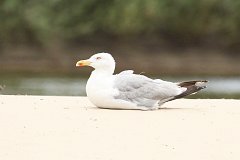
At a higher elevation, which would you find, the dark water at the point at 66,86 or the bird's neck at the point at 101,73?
the dark water at the point at 66,86

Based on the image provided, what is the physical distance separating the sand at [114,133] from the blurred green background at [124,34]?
19.0 m

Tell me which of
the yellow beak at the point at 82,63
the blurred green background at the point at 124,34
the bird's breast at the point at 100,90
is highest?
the blurred green background at the point at 124,34

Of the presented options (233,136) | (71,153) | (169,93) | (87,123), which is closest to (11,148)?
(71,153)

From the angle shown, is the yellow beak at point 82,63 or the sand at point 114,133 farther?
the yellow beak at point 82,63

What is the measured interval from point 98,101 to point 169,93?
784 millimetres

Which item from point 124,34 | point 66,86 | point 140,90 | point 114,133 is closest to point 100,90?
point 140,90

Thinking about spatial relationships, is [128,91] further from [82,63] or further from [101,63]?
[82,63]

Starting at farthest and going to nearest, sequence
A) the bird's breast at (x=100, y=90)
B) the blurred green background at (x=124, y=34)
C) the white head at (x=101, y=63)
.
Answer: the blurred green background at (x=124, y=34) → the white head at (x=101, y=63) → the bird's breast at (x=100, y=90)

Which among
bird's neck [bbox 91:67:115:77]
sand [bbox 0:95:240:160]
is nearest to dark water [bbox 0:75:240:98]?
bird's neck [bbox 91:67:115:77]

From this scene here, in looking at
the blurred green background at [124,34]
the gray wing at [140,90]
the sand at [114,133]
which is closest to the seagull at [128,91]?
the gray wing at [140,90]

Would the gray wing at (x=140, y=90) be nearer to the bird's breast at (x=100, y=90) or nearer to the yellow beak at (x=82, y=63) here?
the bird's breast at (x=100, y=90)

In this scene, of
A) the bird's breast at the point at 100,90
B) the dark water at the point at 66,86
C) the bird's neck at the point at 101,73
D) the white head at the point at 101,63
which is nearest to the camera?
the bird's breast at the point at 100,90

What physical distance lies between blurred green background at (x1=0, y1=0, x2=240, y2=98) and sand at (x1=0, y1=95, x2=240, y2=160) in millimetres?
18954

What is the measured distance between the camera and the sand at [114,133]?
8.02 m
